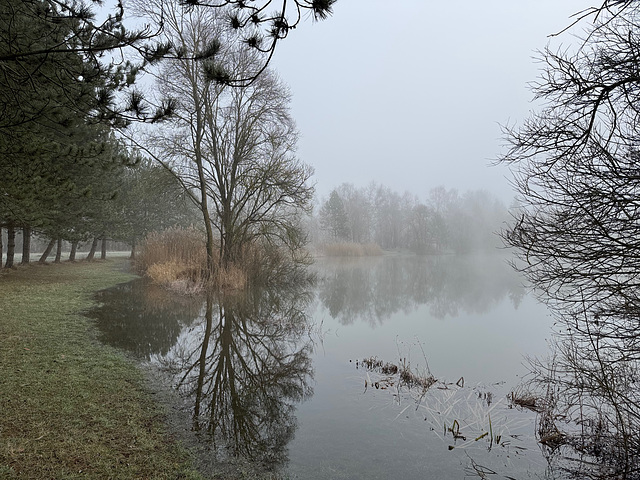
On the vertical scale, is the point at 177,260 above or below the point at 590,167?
below

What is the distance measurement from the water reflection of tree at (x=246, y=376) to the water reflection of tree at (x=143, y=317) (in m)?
0.38

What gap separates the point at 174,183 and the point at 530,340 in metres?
12.9

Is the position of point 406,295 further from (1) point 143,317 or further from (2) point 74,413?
(2) point 74,413

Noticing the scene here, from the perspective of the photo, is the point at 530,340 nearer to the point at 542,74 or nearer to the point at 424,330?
the point at 424,330

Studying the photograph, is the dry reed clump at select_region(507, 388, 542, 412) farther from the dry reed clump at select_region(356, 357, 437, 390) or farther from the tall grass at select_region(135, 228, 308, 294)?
the tall grass at select_region(135, 228, 308, 294)

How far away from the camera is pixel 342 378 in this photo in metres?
6.19

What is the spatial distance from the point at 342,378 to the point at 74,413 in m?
3.61

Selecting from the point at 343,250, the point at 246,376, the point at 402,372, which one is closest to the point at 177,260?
the point at 246,376

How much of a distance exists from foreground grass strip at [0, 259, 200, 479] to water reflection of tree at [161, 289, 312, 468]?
1.78ft

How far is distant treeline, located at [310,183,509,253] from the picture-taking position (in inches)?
2020

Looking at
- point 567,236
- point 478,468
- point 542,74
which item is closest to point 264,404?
point 478,468

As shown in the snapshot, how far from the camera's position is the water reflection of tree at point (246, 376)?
3.97m

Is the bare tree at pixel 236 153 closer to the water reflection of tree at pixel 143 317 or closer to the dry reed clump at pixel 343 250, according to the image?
the water reflection of tree at pixel 143 317

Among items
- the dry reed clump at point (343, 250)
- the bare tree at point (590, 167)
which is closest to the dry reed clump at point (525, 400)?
the bare tree at point (590, 167)
